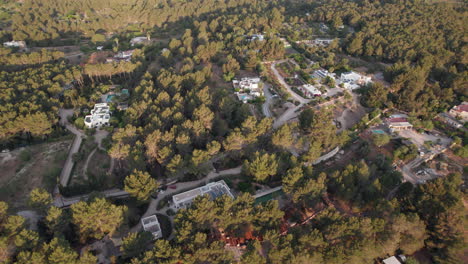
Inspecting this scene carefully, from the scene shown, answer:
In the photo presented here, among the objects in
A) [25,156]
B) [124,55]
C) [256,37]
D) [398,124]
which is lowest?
[398,124]

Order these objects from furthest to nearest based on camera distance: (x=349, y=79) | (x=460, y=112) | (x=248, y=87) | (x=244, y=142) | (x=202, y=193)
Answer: (x=349, y=79) → (x=248, y=87) → (x=460, y=112) → (x=244, y=142) → (x=202, y=193)

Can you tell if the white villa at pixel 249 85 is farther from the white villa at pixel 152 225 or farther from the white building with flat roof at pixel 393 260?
the white building with flat roof at pixel 393 260

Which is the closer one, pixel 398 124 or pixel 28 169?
pixel 28 169

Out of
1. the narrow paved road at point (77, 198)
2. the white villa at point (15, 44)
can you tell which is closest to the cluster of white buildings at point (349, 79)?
the narrow paved road at point (77, 198)

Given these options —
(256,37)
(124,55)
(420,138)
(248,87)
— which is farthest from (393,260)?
(124,55)

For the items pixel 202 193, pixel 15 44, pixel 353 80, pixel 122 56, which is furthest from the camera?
pixel 15 44

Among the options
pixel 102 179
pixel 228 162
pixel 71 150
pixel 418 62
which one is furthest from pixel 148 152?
pixel 418 62

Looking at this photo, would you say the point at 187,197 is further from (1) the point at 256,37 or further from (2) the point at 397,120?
(1) the point at 256,37

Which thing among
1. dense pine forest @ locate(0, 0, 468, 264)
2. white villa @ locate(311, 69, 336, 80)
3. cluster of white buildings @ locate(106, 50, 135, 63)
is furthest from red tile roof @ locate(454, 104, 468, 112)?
cluster of white buildings @ locate(106, 50, 135, 63)
